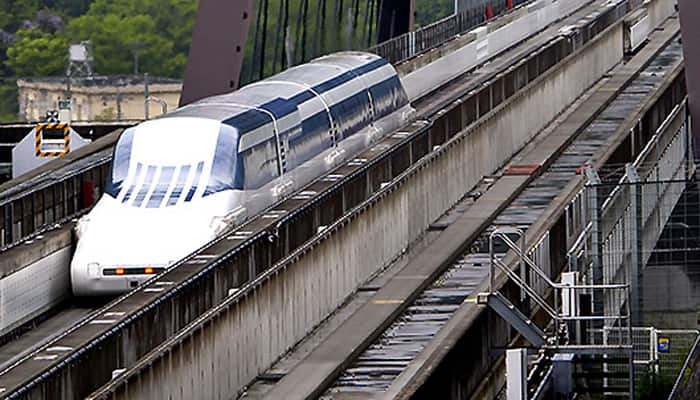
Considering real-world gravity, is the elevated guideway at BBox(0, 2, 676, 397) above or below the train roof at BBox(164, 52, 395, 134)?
below

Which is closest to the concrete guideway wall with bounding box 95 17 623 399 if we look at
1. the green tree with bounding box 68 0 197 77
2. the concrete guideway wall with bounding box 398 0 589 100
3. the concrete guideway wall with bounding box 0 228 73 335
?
the concrete guideway wall with bounding box 0 228 73 335

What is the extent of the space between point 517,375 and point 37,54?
87.6 m

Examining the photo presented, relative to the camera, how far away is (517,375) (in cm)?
Answer: 1752

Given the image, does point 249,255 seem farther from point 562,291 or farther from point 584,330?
point 584,330

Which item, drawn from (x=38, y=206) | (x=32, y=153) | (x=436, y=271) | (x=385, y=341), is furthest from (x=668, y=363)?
(x=32, y=153)

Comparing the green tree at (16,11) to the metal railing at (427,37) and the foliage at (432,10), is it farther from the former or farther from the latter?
the metal railing at (427,37)

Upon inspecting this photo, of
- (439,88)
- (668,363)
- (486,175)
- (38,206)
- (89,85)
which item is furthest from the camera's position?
(89,85)

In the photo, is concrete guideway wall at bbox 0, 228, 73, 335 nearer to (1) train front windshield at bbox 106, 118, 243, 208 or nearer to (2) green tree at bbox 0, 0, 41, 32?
(1) train front windshield at bbox 106, 118, 243, 208

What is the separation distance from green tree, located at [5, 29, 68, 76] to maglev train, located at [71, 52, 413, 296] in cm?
6821

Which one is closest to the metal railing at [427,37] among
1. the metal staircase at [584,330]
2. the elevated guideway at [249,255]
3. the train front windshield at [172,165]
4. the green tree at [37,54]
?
the elevated guideway at [249,255]

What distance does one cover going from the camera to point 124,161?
27.6m

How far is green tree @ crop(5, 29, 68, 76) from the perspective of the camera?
335 ft

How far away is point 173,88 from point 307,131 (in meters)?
65.7

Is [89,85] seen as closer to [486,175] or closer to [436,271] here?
[486,175]
